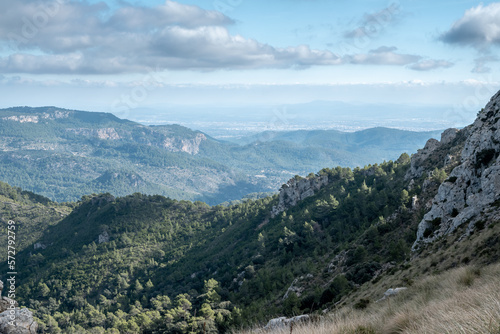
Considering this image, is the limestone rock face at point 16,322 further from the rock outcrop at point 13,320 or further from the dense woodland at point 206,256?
the dense woodland at point 206,256

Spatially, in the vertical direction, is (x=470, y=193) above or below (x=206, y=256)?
above

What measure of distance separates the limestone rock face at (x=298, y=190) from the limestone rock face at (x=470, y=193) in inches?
2787

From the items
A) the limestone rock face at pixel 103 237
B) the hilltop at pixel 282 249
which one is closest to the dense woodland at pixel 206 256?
the hilltop at pixel 282 249

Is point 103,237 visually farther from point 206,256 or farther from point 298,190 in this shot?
point 298,190

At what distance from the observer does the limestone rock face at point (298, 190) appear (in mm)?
108375

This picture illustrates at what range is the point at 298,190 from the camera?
11025cm

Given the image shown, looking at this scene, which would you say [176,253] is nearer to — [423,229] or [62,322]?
[62,322]

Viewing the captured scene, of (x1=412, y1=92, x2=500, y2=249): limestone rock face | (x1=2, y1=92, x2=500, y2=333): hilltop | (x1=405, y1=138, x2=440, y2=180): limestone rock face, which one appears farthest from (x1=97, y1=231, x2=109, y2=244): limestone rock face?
(x1=412, y1=92, x2=500, y2=249): limestone rock face

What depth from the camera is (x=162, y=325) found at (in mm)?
56125

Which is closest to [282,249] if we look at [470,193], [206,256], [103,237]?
[206,256]

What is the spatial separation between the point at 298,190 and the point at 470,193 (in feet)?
256

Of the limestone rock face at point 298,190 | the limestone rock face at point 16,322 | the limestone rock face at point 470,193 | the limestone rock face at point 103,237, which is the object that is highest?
the limestone rock face at point 470,193

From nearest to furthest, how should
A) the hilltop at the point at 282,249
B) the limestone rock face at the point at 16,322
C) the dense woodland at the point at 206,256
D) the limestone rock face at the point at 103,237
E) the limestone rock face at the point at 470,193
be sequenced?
1. the limestone rock face at the point at 16,322
2. the hilltop at the point at 282,249
3. the limestone rock face at the point at 470,193
4. the dense woodland at the point at 206,256
5. the limestone rock face at the point at 103,237

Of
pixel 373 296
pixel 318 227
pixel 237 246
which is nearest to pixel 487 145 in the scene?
pixel 373 296
